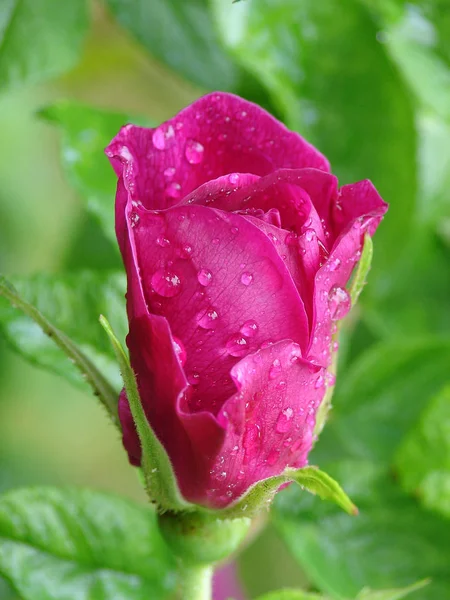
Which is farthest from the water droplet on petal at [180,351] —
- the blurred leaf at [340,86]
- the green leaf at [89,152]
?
the blurred leaf at [340,86]

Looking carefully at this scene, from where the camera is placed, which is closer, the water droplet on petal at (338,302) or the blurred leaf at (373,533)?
the water droplet on petal at (338,302)

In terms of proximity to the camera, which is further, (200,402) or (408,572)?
(408,572)

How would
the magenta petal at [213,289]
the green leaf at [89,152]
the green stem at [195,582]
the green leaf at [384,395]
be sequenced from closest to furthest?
the magenta petal at [213,289], the green stem at [195,582], the green leaf at [89,152], the green leaf at [384,395]

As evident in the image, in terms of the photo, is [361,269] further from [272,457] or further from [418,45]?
[418,45]

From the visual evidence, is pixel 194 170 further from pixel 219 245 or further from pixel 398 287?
pixel 398 287

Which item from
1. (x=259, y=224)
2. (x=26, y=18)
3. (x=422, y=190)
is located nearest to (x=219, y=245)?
(x=259, y=224)

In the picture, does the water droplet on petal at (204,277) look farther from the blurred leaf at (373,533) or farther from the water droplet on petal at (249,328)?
the blurred leaf at (373,533)
